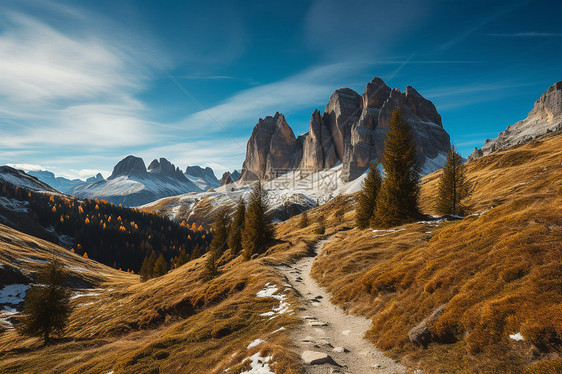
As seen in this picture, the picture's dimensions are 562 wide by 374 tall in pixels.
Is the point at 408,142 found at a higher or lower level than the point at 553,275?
higher

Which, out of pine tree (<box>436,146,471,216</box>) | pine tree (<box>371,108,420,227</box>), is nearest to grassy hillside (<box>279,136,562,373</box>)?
pine tree (<box>371,108,420,227</box>)

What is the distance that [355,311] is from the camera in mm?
16266

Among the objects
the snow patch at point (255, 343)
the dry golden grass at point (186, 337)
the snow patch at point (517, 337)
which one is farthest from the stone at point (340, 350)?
the snow patch at point (517, 337)

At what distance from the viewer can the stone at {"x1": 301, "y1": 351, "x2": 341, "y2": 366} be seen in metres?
10.6

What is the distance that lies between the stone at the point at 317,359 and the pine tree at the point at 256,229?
38.9 metres

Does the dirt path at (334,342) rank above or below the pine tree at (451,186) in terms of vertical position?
below

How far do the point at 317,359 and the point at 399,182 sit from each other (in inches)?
1243

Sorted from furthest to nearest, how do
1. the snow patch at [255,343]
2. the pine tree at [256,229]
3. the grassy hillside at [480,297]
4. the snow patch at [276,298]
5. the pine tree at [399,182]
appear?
the pine tree at [256,229], the pine tree at [399,182], the snow patch at [276,298], the snow patch at [255,343], the grassy hillside at [480,297]

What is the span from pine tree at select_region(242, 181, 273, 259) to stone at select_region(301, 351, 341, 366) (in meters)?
38.9

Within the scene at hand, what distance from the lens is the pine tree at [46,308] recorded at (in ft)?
117

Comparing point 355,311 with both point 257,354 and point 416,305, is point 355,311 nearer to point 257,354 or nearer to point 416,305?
point 416,305

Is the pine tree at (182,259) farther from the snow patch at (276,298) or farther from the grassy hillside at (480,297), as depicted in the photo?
the grassy hillside at (480,297)

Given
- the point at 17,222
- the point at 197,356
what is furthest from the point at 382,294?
the point at 17,222

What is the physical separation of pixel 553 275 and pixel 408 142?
31558mm
